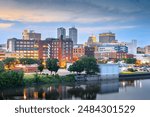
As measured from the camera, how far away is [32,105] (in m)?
1.16

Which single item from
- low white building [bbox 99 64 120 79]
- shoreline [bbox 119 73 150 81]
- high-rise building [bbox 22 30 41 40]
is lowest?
shoreline [bbox 119 73 150 81]

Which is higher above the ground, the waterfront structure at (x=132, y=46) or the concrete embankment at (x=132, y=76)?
the waterfront structure at (x=132, y=46)

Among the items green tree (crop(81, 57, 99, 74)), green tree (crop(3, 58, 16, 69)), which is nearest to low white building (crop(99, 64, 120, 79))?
green tree (crop(81, 57, 99, 74))

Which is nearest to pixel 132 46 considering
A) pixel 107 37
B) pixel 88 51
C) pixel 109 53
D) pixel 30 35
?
pixel 107 37

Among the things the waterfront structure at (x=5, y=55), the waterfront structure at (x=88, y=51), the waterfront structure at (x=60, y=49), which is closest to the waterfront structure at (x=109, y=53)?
the waterfront structure at (x=88, y=51)

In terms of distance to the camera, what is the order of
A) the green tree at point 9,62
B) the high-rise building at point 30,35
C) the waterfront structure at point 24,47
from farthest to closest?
the high-rise building at point 30,35 < the waterfront structure at point 24,47 < the green tree at point 9,62

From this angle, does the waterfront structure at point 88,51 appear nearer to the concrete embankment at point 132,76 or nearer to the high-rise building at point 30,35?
the high-rise building at point 30,35

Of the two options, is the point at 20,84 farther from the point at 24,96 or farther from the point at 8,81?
the point at 24,96

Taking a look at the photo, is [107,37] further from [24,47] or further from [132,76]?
[132,76]

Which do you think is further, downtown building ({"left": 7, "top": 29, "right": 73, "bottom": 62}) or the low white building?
downtown building ({"left": 7, "top": 29, "right": 73, "bottom": 62})

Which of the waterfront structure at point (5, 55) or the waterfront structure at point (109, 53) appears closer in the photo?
the waterfront structure at point (5, 55)

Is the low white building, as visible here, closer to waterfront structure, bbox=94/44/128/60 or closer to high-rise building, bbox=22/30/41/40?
high-rise building, bbox=22/30/41/40

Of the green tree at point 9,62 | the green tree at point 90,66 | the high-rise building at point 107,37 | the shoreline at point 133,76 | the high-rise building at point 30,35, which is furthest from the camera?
the high-rise building at point 107,37

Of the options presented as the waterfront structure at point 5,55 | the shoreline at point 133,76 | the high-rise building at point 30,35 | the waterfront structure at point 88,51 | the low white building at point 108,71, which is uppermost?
the high-rise building at point 30,35
